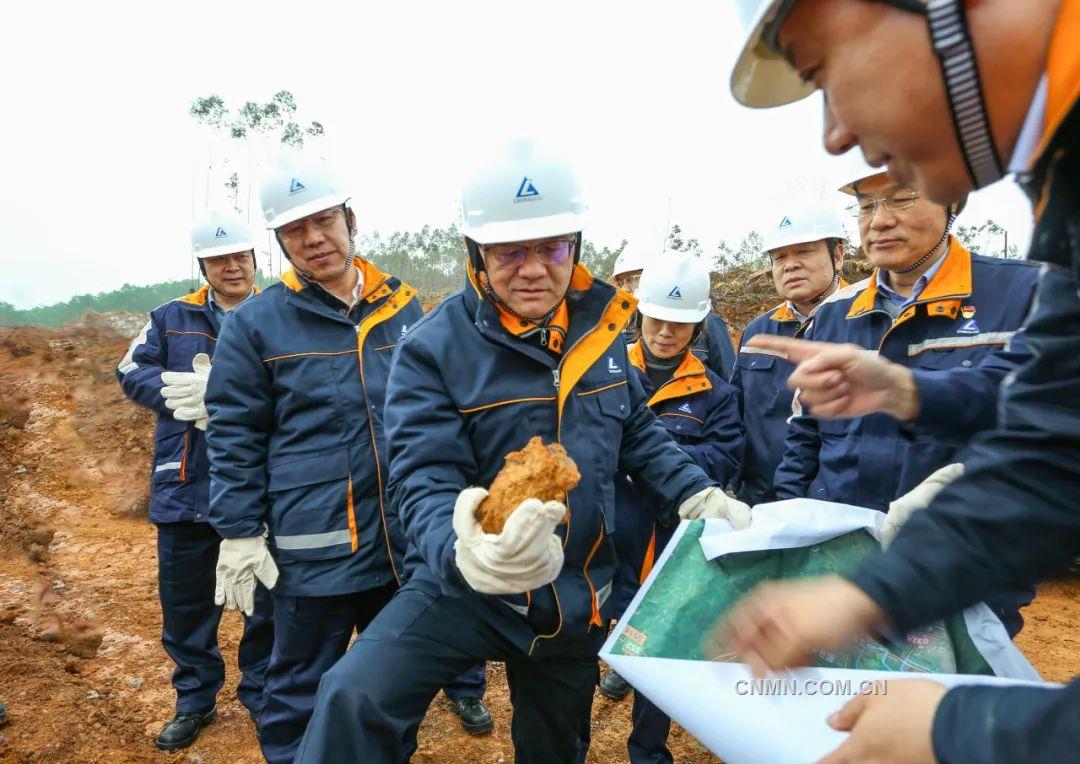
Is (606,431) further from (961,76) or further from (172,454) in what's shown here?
(172,454)

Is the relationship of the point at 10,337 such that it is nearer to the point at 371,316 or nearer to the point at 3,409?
the point at 3,409

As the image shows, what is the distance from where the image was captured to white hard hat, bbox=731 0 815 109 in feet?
3.73

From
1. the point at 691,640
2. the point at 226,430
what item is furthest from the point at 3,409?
the point at 691,640

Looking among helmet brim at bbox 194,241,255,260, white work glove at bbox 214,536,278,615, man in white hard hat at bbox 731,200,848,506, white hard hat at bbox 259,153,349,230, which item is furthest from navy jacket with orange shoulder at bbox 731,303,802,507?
helmet brim at bbox 194,241,255,260

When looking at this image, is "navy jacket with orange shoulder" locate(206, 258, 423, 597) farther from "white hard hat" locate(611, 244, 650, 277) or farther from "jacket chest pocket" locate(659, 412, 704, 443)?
"white hard hat" locate(611, 244, 650, 277)

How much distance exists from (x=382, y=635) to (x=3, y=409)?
12342mm

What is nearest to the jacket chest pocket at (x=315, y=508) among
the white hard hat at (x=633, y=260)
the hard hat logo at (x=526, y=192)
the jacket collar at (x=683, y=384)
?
the hard hat logo at (x=526, y=192)

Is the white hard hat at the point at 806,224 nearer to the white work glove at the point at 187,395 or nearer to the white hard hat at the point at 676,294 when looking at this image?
the white hard hat at the point at 676,294

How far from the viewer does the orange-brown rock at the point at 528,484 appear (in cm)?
175

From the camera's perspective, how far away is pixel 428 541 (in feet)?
6.29

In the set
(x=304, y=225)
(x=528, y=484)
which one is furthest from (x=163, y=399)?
(x=528, y=484)

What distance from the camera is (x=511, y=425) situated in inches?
85.4

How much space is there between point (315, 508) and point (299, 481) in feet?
0.43

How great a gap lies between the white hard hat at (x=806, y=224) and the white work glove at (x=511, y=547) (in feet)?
9.82
